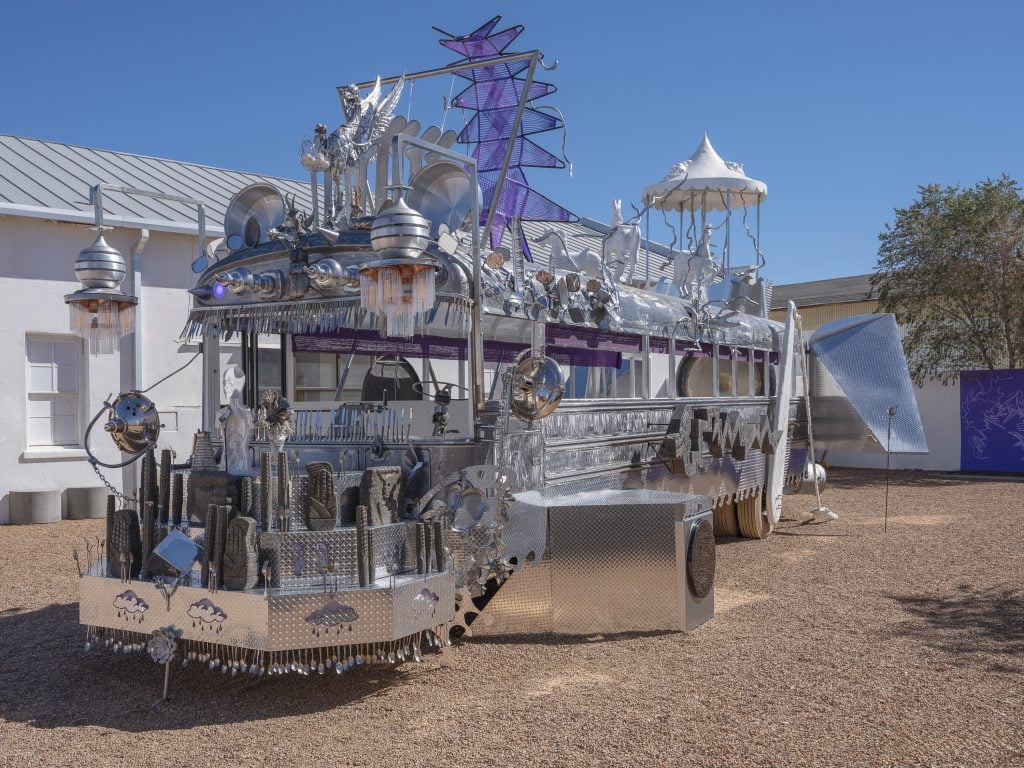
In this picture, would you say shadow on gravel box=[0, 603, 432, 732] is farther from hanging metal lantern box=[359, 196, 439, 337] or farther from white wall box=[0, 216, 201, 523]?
white wall box=[0, 216, 201, 523]

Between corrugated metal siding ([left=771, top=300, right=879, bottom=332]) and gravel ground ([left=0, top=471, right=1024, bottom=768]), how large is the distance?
16949 millimetres

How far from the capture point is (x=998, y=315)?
18.0m

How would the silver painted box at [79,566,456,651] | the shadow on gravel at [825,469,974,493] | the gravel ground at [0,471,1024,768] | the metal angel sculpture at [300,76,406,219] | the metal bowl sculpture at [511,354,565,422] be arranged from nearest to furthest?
the gravel ground at [0,471,1024,768], the silver painted box at [79,566,456,651], the metal bowl sculpture at [511,354,565,422], the metal angel sculpture at [300,76,406,219], the shadow on gravel at [825,469,974,493]

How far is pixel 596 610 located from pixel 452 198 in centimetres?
271

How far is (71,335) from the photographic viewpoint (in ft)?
40.4

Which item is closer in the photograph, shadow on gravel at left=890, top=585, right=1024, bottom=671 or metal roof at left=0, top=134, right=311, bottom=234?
shadow on gravel at left=890, top=585, right=1024, bottom=671

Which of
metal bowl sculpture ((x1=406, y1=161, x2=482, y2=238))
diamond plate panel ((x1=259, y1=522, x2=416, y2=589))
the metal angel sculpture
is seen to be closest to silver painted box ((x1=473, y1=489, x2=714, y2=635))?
diamond plate panel ((x1=259, y1=522, x2=416, y2=589))

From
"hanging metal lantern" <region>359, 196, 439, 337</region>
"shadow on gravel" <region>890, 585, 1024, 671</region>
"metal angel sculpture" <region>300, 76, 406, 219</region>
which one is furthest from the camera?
"metal angel sculpture" <region>300, 76, 406, 219</region>

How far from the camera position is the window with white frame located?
476 inches

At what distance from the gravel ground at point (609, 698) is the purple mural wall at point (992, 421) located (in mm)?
11989

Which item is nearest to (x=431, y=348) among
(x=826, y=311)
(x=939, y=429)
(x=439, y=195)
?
(x=439, y=195)

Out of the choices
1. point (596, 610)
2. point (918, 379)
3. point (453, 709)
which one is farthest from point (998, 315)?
point (453, 709)

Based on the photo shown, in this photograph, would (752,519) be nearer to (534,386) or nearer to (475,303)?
(534,386)

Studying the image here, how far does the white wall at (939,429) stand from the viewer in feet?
62.1
